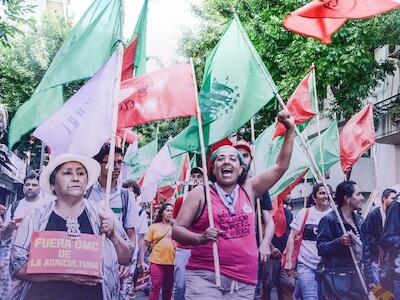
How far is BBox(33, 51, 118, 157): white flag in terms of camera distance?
5176 mm

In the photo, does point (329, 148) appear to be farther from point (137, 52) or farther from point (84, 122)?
point (84, 122)

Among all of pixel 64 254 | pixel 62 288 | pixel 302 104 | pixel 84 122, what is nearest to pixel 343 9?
Answer: pixel 84 122

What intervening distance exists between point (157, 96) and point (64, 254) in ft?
8.70

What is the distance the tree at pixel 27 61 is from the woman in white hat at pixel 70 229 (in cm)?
1641

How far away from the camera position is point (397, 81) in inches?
783

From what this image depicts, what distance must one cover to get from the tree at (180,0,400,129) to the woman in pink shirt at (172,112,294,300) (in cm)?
1150

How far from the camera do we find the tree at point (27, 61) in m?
21.9

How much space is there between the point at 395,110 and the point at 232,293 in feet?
48.0

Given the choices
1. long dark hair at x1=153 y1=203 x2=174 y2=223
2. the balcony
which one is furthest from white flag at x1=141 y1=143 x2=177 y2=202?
the balcony

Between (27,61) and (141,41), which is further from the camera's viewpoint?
(27,61)

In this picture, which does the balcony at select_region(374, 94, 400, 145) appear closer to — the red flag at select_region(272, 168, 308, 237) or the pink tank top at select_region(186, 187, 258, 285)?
the red flag at select_region(272, 168, 308, 237)

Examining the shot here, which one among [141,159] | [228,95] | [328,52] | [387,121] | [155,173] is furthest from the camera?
[387,121]

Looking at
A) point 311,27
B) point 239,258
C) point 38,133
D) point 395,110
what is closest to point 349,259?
point 239,258

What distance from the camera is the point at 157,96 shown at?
6605 millimetres
